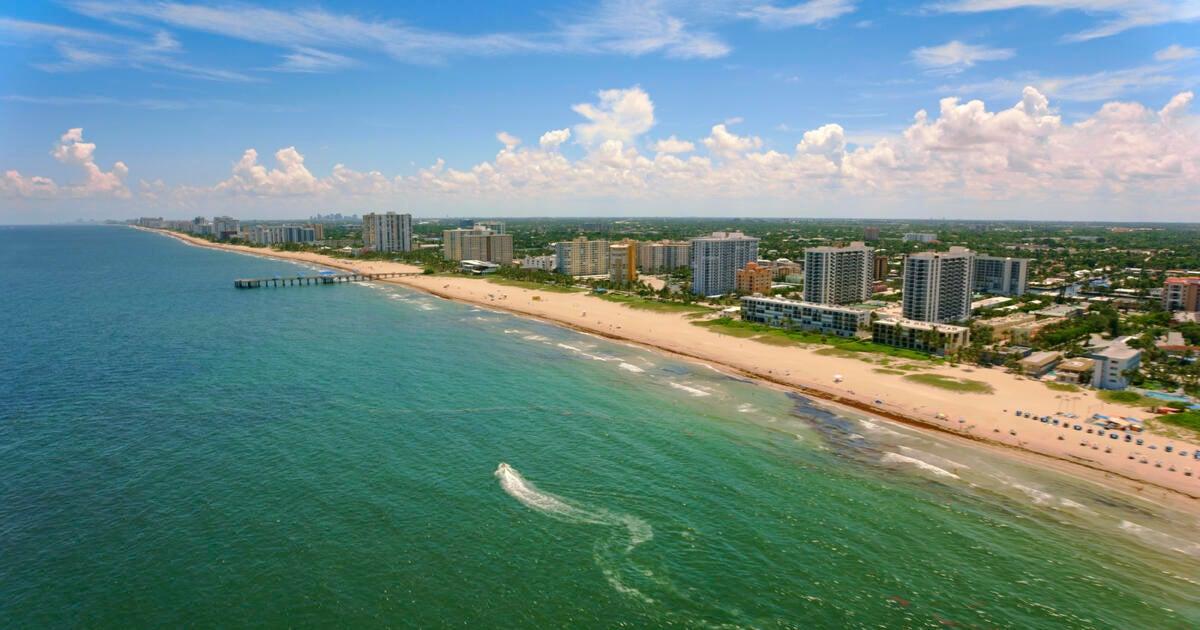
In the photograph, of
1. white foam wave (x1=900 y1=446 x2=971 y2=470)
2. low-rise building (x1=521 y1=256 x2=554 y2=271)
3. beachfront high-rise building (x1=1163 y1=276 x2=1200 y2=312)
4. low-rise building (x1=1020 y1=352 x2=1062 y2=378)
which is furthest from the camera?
low-rise building (x1=521 y1=256 x2=554 y2=271)

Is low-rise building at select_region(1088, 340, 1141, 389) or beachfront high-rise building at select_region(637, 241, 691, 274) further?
beachfront high-rise building at select_region(637, 241, 691, 274)

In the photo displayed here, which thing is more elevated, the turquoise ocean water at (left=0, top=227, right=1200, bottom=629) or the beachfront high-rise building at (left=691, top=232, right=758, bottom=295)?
the beachfront high-rise building at (left=691, top=232, right=758, bottom=295)

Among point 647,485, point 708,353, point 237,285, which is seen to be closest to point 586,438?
point 647,485

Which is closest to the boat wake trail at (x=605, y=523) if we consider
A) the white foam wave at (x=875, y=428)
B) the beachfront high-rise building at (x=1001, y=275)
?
the white foam wave at (x=875, y=428)

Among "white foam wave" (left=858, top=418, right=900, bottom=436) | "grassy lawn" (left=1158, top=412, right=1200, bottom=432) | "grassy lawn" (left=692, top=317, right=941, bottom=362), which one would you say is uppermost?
"grassy lawn" (left=692, top=317, right=941, bottom=362)

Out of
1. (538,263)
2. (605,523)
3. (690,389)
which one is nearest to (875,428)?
(690,389)

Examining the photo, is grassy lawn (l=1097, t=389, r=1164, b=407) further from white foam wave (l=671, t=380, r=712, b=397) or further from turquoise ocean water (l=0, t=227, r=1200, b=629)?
white foam wave (l=671, t=380, r=712, b=397)

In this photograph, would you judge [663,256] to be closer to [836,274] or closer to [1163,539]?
[836,274]

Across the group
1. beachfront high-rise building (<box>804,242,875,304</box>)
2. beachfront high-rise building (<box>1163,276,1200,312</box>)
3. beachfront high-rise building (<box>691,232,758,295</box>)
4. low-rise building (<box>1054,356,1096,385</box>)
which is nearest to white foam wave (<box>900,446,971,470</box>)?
low-rise building (<box>1054,356,1096,385</box>)
